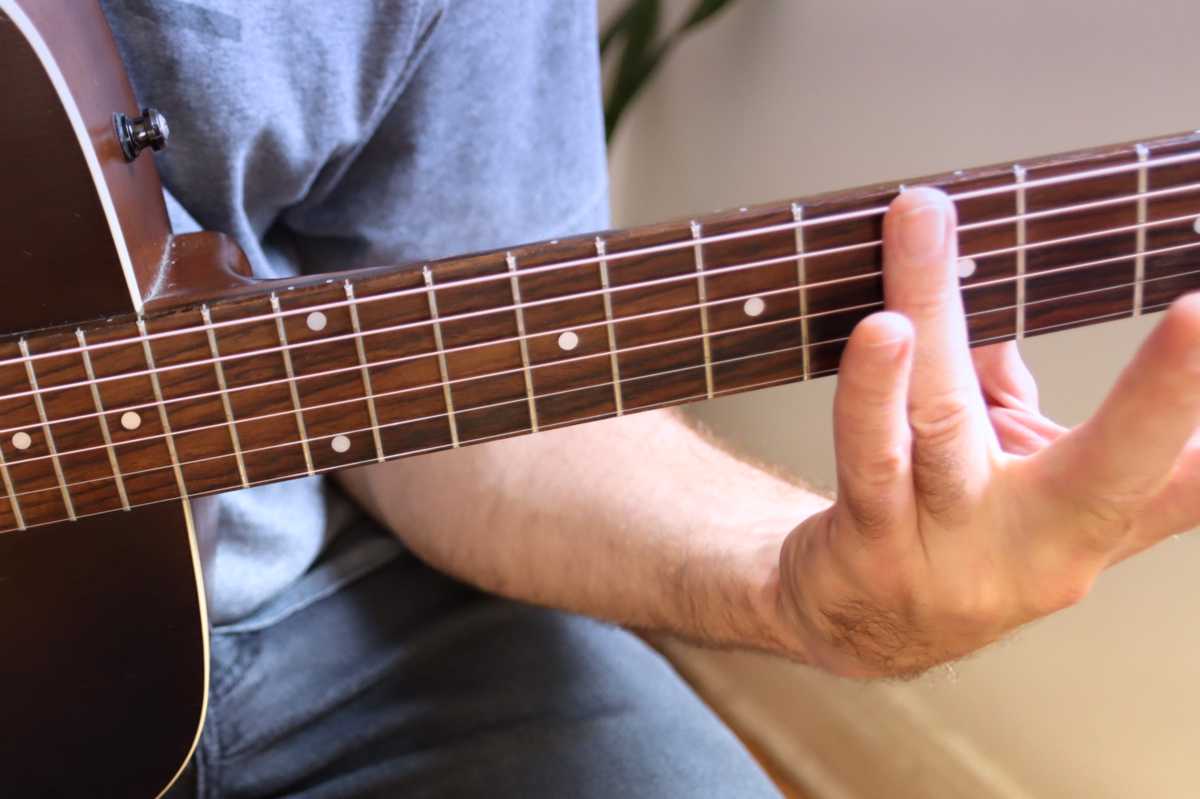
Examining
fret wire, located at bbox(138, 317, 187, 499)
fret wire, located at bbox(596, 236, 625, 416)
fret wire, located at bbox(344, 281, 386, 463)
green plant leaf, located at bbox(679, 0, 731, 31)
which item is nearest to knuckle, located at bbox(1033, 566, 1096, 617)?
Answer: fret wire, located at bbox(596, 236, 625, 416)

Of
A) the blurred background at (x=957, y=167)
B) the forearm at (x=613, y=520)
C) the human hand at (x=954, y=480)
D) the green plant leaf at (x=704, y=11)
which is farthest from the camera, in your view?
the green plant leaf at (x=704, y=11)

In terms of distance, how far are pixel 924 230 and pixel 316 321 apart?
29 centimetres

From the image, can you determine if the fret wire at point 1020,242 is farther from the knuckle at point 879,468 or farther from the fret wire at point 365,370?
the fret wire at point 365,370

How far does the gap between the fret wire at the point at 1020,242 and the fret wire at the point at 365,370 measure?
0.32 metres

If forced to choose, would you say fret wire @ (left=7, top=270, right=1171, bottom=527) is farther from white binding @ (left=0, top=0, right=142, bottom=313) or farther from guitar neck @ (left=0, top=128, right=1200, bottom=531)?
white binding @ (left=0, top=0, right=142, bottom=313)

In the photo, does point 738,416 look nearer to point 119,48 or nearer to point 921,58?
point 921,58

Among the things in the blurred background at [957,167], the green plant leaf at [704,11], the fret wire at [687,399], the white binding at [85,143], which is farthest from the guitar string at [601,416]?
the green plant leaf at [704,11]

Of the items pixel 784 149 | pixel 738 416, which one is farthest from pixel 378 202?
pixel 738 416

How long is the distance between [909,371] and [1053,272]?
0.10m

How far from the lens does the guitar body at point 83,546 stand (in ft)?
1.59

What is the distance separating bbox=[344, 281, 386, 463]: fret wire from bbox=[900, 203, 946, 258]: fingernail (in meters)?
0.26

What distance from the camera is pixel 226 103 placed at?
2.11ft

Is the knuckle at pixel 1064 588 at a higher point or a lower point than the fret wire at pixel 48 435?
lower

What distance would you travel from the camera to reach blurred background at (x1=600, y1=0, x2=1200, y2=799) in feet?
2.62
